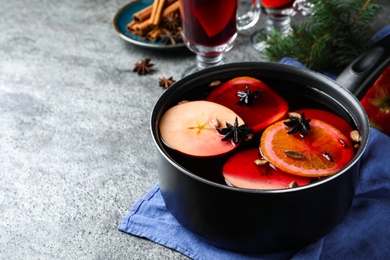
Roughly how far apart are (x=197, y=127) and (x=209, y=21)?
35cm

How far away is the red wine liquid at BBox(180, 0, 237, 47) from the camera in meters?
1.25

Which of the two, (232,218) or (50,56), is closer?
(232,218)

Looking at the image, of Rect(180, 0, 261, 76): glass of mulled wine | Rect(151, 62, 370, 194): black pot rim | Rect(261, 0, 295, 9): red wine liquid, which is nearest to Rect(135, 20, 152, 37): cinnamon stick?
Rect(180, 0, 261, 76): glass of mulled wine

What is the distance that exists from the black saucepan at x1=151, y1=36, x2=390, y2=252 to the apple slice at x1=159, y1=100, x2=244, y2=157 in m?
0.01

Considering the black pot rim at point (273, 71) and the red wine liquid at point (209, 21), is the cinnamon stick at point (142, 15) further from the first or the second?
the black pot rim at point (273, 71)

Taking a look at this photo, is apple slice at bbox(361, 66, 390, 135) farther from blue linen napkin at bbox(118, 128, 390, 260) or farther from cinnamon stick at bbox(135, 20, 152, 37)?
cinnamon stick at bbox(135, 20, 152, 37)

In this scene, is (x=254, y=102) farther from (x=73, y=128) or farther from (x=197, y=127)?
(x=73, y=128)

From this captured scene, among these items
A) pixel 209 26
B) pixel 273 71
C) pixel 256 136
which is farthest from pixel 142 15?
pixel 256 136

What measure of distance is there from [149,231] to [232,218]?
0.66ft

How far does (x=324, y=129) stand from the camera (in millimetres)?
986

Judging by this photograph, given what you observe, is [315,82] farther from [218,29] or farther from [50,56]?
[50,56]

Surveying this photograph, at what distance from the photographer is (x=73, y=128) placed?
1.26m

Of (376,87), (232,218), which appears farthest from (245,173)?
(376,87)

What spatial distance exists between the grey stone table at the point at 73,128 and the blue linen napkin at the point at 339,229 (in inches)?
1.0
